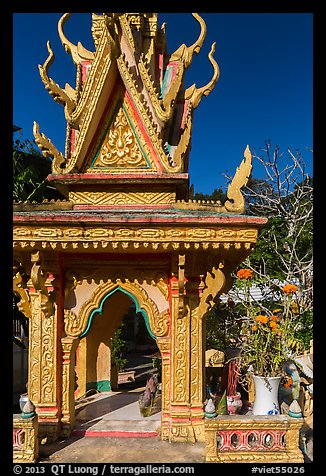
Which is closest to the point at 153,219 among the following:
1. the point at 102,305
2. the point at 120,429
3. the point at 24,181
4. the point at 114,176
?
the point at 114,176

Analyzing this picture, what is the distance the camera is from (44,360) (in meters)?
6.89

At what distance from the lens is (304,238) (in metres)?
16.4

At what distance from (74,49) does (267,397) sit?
8164 mm

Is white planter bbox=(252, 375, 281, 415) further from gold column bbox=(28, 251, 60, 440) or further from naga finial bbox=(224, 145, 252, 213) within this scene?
gold column bbox=(28, 251, 60, 440)

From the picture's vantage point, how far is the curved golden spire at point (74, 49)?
27.6ft

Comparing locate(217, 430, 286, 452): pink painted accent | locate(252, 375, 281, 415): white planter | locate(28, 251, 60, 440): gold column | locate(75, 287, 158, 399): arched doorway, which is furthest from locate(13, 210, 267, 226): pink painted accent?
locate(75, 287, 158, 399): arched doorway

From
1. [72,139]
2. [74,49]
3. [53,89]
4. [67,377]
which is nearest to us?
[67,377]

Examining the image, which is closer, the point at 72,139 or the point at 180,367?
the point at 180,367

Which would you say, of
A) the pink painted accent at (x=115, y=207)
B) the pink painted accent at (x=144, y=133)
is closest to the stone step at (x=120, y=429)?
the pink painted accent at (x=115, y=207)

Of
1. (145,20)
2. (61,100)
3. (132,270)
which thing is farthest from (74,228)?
(145,20)

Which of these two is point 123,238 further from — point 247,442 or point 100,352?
point 100,352

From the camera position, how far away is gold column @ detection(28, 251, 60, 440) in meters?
6.72
